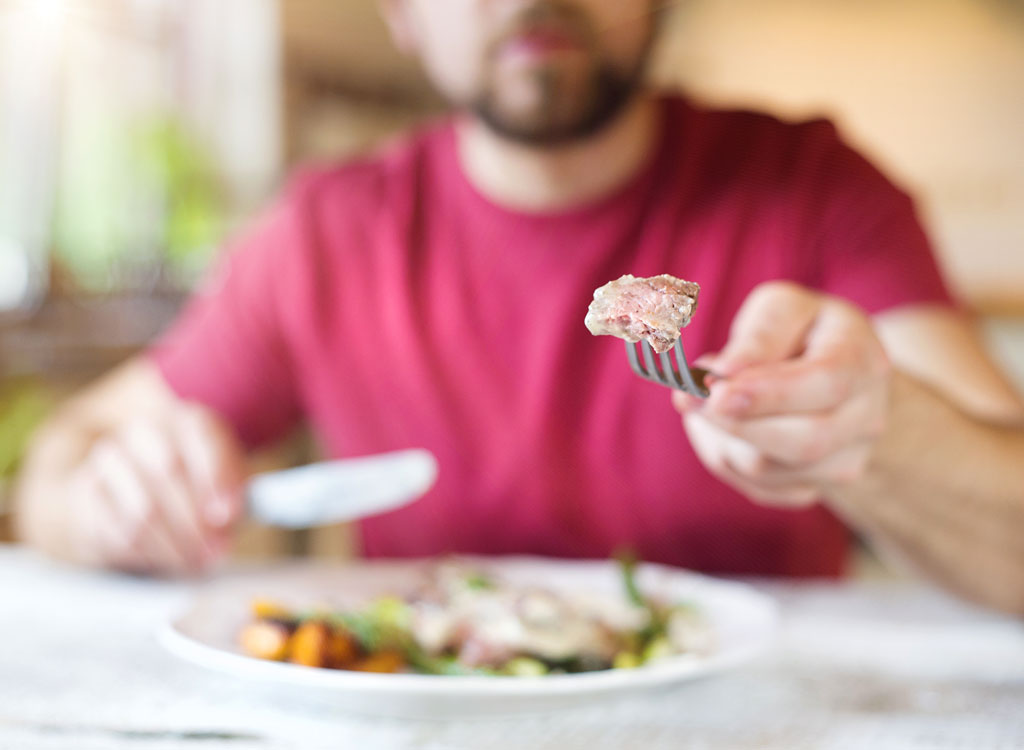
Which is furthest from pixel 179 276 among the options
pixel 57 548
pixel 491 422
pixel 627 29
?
pixel 627 29

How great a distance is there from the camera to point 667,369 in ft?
1.02

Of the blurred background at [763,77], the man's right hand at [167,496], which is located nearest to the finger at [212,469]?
the man's right hand at [167,496]

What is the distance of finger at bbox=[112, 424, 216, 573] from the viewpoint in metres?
0.74

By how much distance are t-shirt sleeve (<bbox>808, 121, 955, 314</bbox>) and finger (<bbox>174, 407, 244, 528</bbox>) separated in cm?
50

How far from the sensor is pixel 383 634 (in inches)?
20.9

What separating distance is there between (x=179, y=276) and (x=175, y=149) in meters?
0.32

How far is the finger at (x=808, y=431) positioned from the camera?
41cm

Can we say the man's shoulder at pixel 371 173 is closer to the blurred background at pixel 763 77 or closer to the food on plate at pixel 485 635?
the blurred background at pixel 763 77

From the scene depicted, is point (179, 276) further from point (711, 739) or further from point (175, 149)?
point (711, 739)

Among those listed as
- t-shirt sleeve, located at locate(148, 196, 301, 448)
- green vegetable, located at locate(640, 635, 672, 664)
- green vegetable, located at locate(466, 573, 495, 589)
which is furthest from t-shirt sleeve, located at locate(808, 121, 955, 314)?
t-shirt sleeve, located at locate(148, 196, 301, 448)

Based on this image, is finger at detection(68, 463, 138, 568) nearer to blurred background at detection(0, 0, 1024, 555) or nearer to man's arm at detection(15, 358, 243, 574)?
man's arm at detection(15, 358, 243, 574)

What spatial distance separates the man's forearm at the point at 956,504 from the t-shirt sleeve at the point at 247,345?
646mm

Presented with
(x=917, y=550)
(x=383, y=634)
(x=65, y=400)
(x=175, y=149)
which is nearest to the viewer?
(x=383, y=634)

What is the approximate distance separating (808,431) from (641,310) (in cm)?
18
